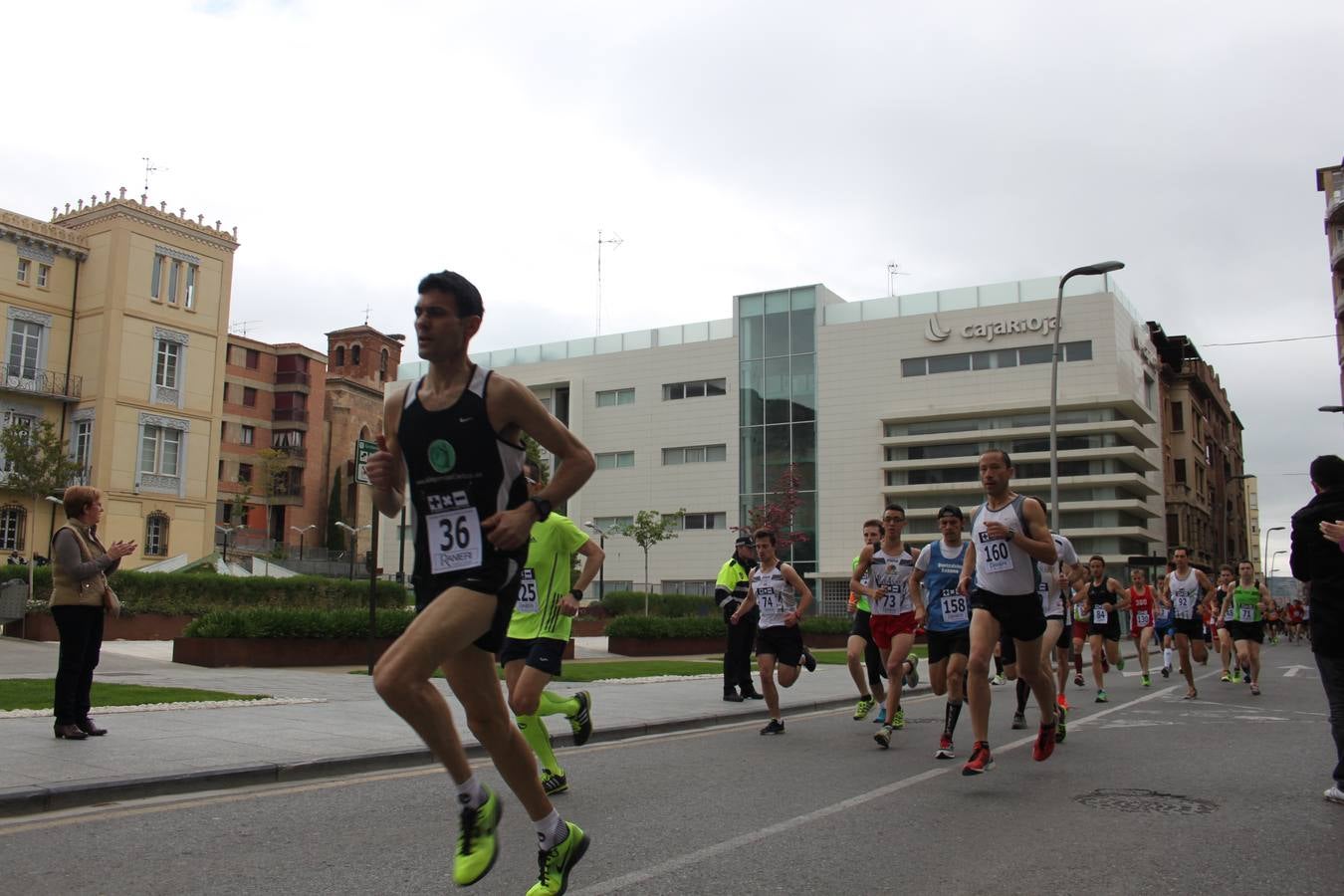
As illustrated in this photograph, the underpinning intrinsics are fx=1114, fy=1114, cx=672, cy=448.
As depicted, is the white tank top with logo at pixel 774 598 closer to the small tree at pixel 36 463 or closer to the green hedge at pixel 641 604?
the green hedge at pixel 641 604

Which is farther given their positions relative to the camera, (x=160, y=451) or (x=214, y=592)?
(x=160, y=451)

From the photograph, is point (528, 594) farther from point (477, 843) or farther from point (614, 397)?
point (614, 397)

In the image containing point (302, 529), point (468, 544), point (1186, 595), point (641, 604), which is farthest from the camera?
point (302, 529)

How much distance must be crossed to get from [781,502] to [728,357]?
1076cm

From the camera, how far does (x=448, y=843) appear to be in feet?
18.2

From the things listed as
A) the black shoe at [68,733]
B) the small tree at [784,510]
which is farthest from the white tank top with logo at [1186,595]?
the small tree at [784,510]

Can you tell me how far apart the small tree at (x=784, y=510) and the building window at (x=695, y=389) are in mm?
6324

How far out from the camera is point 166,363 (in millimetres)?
48188

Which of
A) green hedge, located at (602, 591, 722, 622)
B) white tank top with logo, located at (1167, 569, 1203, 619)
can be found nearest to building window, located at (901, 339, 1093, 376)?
green hedge, located at (602, 591, 722, 622)

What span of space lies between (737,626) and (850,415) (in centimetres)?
4870

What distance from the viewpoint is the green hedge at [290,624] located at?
1839 cm

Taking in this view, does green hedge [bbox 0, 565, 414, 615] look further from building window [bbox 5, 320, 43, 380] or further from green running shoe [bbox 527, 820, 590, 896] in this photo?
green running shoe [bbox 527, 820, 590, 896]

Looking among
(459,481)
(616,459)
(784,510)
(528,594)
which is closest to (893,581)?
(528,594)

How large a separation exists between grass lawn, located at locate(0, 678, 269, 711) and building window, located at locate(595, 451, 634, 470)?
178 feet
